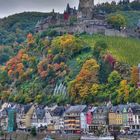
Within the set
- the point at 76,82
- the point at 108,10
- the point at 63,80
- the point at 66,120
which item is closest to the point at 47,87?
the point at 63,80

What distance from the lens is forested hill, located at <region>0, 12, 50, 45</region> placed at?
15421cm

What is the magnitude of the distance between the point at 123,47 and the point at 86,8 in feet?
73.7

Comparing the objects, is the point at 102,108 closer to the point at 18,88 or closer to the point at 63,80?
the point at 63,80

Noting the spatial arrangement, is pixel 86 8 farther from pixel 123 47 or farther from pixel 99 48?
pixel 99 48

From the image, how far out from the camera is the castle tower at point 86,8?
11519 centimetres

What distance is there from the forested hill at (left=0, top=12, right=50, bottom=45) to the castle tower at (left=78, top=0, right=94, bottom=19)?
3239 centimetres

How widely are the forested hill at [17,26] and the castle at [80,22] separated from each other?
108 ft

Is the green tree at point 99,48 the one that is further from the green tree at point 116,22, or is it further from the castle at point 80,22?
the green tree at point 116,22

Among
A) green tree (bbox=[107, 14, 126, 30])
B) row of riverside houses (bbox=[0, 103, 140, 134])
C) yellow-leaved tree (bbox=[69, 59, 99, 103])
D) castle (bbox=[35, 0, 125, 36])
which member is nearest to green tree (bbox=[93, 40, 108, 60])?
yellow-leaved tree (bbox=[69, 59, 99, 103])

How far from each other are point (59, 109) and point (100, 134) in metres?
15.5

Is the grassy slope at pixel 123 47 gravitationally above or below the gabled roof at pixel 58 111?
above

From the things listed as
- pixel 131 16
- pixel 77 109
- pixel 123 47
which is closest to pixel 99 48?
pixel 123 47

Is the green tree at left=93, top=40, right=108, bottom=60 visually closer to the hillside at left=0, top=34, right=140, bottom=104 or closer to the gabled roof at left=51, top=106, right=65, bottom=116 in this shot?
the hillside at left=0, top=34, right=140, bottom=104

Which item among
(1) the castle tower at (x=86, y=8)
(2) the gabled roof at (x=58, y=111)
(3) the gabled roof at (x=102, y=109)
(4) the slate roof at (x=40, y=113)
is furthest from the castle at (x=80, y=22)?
(3) the gabled roof at (x=102, y=109)
